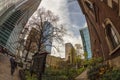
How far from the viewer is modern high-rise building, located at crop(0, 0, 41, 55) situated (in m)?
76.7

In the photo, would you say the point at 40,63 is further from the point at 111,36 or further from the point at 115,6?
the point at 111,36

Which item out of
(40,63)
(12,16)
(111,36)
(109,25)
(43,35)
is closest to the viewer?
(40,63)

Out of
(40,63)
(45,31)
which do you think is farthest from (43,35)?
(40,63)

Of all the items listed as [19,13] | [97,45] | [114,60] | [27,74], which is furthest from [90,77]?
[19,13]

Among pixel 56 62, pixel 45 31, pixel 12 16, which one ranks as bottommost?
pixel 12 16

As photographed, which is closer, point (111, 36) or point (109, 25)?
point (109, 25)

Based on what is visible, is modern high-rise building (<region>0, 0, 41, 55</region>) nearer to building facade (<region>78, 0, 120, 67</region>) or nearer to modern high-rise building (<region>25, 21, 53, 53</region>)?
modern high-rise building (<region>25, 21, 53, 53</region>)

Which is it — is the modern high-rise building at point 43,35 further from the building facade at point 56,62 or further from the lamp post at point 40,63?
the lamp post at point 40,63

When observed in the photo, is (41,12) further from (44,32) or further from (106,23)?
(106,23)

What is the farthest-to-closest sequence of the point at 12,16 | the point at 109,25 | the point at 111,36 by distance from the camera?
the point at 12,16
the point at 111,36
the point at 109,25

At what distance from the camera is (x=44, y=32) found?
87.5 ft

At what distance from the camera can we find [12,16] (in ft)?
296

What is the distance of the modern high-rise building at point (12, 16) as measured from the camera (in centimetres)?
7669

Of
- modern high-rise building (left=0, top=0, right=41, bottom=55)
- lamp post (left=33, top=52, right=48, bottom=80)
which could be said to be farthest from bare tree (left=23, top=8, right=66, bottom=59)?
modern high-rise building (left=0, top=0, right=41, bottom=55)
